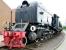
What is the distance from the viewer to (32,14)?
15.5 meters

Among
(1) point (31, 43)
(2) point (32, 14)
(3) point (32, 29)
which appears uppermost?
(2) point (32, 14)

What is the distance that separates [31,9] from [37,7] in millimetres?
517

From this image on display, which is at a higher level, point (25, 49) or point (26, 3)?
point (26, 3)

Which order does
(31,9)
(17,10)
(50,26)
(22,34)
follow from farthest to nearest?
(50,26)
(17,10)
(31,9)
(22,34)

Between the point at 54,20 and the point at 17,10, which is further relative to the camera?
the point at 54,20

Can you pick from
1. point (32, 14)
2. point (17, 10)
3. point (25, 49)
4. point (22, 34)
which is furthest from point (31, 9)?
point (25, 49)

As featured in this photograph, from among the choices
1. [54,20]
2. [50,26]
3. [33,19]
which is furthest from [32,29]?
[54,20]

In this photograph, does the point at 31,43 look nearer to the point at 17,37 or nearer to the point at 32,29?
the point at 32,29

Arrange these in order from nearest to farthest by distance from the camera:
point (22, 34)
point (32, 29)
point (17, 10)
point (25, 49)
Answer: point (25, 49) < point (22, 34) < point (32, 29) < point (17, 10)

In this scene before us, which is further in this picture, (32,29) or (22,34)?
(32,29)

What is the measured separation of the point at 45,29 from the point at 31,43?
2.36m

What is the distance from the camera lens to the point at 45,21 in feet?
55.7

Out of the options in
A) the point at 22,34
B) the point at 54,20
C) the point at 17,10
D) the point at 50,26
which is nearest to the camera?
the point at 22,34

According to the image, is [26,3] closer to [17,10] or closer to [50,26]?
[17,10]
